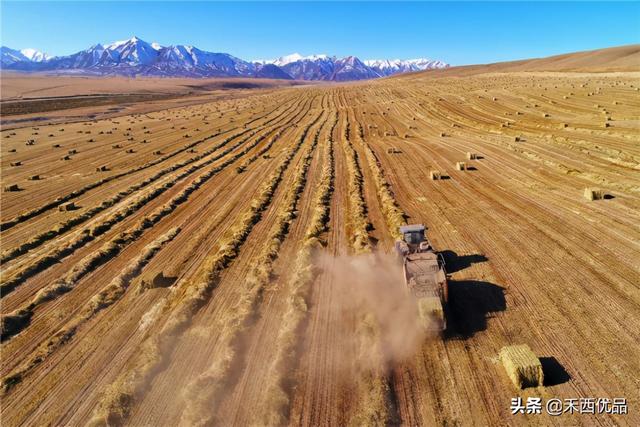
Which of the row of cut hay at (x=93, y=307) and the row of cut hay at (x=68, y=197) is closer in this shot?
the row of cut hay at (x=93, y=307)

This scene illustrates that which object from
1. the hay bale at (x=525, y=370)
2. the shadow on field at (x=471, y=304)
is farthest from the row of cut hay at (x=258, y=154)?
the hay bale at (x=525, y=370)

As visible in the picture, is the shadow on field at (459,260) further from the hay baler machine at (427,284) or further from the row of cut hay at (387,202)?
the row of cut hay at (387,202)

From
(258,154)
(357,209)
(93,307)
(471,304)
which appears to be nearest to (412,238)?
(471,304)

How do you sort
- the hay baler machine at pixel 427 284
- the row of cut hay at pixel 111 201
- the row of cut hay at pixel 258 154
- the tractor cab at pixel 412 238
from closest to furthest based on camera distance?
the hay baler machine at pixel 427 284 → the tractor cab at pixel 412 238 → the row of cut hay at pixel 111 201 → the row of cut hay at pixel 258 154

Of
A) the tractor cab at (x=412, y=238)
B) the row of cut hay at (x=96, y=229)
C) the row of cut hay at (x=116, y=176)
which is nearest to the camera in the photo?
the tractor cab at (x=412, y=238)

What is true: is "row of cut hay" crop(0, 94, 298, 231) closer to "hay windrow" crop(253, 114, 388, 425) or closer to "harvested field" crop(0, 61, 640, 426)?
"harvested field" crop(0, 61, 640, 426)

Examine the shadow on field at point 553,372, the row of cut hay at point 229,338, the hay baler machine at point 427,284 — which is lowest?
the row of cut hay at point 229,338

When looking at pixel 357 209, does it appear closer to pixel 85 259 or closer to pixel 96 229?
pixel 85 259

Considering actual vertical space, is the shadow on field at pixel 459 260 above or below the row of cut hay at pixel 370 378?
above
